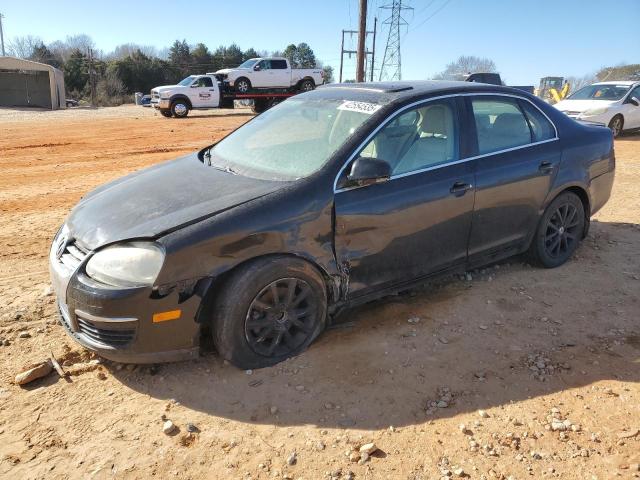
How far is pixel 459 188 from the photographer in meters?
3.85

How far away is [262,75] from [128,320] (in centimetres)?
2520

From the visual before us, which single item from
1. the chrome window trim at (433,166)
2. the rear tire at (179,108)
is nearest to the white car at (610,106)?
the chrome window trim at (433,166)

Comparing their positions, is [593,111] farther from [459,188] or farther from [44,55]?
[44,55]

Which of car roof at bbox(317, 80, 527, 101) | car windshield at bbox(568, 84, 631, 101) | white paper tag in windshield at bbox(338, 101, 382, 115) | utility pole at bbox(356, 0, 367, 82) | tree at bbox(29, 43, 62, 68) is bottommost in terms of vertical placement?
white paper tag in windshield at bbox(338, 101, 382, 115)

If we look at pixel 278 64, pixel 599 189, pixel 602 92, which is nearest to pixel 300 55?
pixel 278 64

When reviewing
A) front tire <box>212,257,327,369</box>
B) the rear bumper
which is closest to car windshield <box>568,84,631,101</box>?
the rear bumper

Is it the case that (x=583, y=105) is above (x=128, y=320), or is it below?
above

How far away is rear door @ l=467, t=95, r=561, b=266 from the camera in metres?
4.05

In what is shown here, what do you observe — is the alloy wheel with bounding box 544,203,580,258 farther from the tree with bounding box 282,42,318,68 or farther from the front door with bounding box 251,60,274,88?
the tree with bounding box 282,42,318,68

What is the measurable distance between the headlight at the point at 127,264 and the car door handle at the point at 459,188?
2.14 meters

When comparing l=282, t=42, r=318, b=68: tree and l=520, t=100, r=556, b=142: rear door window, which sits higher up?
l=282, t=42, r=318, b=68: tree

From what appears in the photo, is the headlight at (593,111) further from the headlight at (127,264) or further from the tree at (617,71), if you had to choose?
the tree at (617,71)

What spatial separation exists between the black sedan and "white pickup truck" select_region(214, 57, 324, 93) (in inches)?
908

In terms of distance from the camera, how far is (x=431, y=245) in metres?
3.80
